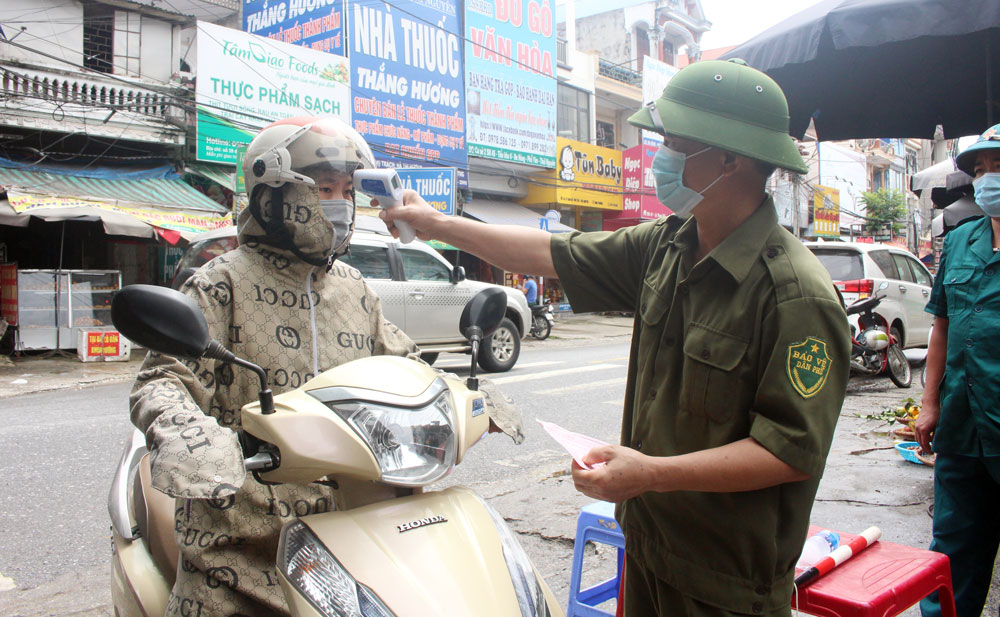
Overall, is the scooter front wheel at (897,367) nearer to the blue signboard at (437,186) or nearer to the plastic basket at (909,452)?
the plastic basket at (909,452)

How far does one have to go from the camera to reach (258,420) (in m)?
1.34

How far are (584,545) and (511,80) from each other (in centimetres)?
1829

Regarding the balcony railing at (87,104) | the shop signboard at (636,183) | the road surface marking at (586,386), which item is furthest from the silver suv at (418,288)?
the shop signboard at (636,183)

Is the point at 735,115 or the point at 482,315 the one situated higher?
the point at 735,115

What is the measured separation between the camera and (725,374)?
1476 millimetres

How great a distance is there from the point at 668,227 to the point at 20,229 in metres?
13.5

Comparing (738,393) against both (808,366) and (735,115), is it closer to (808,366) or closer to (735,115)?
(808,366)

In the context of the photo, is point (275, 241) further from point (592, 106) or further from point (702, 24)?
point (702, 24)

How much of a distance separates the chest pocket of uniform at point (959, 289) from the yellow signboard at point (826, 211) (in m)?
29.5

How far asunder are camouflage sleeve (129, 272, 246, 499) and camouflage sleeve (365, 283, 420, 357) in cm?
44

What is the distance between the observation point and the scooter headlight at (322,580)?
1.25 m

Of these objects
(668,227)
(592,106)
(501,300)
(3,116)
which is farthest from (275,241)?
(592,106)

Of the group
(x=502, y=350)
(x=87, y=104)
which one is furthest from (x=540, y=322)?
(x=87, y=104)

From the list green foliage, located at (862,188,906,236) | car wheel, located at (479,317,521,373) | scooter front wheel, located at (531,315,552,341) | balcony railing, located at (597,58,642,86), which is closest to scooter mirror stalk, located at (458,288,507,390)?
car wheel, located at (479,317,521,373)
